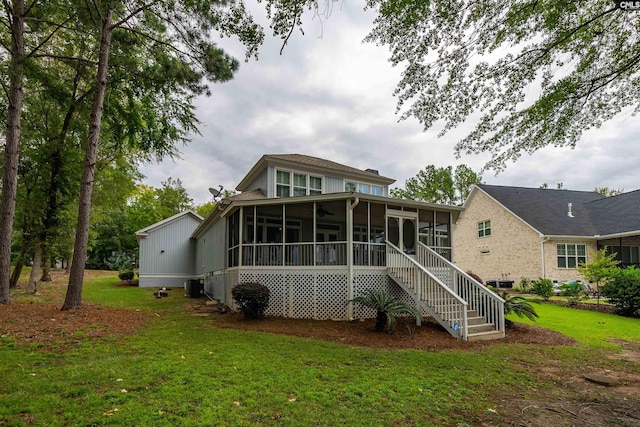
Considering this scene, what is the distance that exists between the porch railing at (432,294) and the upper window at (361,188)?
5.62 meters

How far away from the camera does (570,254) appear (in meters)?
19.5

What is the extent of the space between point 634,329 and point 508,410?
8.90 metres

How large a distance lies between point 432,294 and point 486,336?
60.7 inches

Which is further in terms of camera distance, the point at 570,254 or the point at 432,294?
the point at 570,254

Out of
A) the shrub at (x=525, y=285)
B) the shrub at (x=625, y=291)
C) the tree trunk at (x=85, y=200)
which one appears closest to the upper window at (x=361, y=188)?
the shrub at (x=625, y=291)

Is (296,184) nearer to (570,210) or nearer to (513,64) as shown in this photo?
(513,64)

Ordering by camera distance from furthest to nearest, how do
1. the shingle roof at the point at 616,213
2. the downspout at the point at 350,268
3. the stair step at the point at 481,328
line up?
the shingle roof at the point at 616,213 < the downspout at the point at 350,268 < the stair step at the point at 481,328

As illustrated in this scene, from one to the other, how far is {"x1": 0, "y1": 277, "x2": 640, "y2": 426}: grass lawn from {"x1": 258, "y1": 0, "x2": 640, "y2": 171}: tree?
413cm

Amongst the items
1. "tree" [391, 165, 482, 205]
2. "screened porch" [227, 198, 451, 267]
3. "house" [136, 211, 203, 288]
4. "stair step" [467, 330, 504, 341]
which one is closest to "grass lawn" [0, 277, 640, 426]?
"stair step" [467, 330, 504, 341]

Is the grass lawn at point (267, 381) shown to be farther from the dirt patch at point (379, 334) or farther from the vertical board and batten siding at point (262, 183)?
the vertical board and batten siding at point (262, 183)

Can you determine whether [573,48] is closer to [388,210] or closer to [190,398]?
[388,210]

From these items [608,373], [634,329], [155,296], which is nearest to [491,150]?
[608,373]

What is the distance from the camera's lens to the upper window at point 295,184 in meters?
13.9

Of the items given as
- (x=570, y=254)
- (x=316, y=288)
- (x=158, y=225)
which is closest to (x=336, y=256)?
(x=316, y=288)
